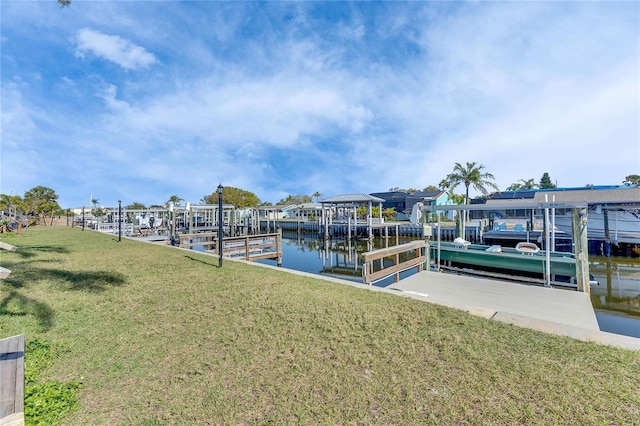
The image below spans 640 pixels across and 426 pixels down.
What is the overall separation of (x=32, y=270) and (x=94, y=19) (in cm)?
878

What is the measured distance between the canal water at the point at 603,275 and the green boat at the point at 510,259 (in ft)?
3.78

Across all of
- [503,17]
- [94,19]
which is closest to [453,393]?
[503,17]

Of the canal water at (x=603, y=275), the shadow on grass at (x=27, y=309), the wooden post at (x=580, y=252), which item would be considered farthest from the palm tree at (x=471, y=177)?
the shadow on grass at (x=27, y=309)

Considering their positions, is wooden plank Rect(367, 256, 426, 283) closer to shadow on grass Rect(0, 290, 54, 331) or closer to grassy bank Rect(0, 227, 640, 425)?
grassy bank Rect(0, 227, 640, 425)

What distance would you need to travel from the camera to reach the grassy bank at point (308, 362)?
A: 85.2 inches

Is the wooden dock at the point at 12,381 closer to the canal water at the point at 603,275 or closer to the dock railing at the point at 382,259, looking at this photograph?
the dock railing at the point at 382,259

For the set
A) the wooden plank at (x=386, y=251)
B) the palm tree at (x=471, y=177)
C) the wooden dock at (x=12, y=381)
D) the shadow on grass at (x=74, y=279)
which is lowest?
the wooden dock at (x=12, y=381)

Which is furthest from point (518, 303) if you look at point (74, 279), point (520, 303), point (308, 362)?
point (74, 279)

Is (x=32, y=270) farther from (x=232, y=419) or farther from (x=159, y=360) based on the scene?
(x=232, y=419)

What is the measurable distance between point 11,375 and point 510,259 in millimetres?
11966

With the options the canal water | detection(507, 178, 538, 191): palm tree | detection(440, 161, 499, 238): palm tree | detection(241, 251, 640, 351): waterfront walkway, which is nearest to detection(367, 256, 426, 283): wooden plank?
detection(241, 251, 640, 351): waterfront walkway

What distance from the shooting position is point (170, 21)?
11336 millimetres

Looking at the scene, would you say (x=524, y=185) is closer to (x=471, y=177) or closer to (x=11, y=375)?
(x=471, y=177)

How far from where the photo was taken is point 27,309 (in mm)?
4055
